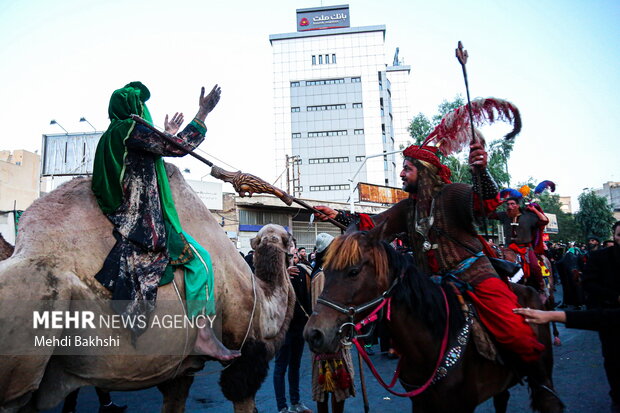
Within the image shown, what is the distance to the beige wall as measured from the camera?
34.1 m

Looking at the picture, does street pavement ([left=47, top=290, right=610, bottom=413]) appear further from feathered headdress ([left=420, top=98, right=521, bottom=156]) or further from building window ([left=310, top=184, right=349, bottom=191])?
→ building window ([left=310, top=184, right=349, bottom=191])

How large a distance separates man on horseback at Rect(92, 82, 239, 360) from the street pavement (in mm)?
2139

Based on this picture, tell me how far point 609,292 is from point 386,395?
146 inches

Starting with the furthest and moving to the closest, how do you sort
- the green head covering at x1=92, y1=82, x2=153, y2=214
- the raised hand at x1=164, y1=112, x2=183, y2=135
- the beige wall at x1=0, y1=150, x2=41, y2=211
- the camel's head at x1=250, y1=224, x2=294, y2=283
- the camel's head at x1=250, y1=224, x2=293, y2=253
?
1. the beige wall at x1=0, y1=150, x2=41, y2=211
2. the camel's head at x1=250, y1=224, x2=293, y2=253
3. the camel's head at x1=250, y1=224, x2=294, y2=283
4. the raised hand at x1=164, y1=112, x2=183, y2=135
5. the green head covering at x1=92, y1=82, x2=153, y2=214

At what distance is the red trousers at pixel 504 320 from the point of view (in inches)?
121

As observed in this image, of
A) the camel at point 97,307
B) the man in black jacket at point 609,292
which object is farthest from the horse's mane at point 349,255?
the man in black jacket at point 609,292

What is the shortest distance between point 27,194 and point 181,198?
40.4m

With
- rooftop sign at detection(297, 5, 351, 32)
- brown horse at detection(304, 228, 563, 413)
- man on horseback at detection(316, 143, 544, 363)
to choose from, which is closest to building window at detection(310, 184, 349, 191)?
rooftop sign at detection(297, 5, 351, 32)

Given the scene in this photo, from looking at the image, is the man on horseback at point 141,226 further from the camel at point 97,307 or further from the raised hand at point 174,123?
the raised hand at point 174,123

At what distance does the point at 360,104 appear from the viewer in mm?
67188

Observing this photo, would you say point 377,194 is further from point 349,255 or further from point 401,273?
point 349,255

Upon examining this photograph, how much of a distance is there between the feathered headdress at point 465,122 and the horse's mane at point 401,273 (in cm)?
153

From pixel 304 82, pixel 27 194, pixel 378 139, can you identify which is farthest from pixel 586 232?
pixel 27 194

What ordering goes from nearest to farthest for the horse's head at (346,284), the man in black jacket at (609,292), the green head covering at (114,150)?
the horse's head at (346,284) → the green head covering at (114,150) → the man in black jacket at (609,292)
